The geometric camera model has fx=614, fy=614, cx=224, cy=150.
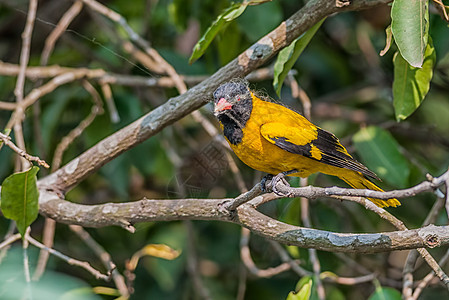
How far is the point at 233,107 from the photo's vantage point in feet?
7.73

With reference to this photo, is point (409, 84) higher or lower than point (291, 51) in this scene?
lower

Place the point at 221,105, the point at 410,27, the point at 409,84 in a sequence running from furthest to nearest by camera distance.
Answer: the point at 409,84 → the point at 221,105 → the point at 410,27

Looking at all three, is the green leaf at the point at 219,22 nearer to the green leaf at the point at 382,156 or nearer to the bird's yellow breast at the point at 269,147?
the bird's yellow breast at the point at 269,147

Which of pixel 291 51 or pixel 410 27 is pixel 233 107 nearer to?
pixel 291 51

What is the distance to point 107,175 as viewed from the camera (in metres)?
3.59

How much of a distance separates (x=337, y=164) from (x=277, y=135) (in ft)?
0.87

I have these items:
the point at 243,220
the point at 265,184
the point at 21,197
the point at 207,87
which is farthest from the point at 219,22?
the point at 21,197

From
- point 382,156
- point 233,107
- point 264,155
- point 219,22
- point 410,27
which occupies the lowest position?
point 382,156

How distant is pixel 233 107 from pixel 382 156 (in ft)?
3.40

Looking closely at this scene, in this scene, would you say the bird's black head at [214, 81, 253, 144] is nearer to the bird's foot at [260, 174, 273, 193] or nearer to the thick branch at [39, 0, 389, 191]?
the thick branch at [39, 0, 389, 191]

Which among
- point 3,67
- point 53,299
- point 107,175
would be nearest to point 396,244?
point 53,299

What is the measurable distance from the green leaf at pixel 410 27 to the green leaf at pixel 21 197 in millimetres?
1280

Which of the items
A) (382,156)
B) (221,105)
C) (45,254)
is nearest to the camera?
(221,105)

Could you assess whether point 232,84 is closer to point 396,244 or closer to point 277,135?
point 277,135
